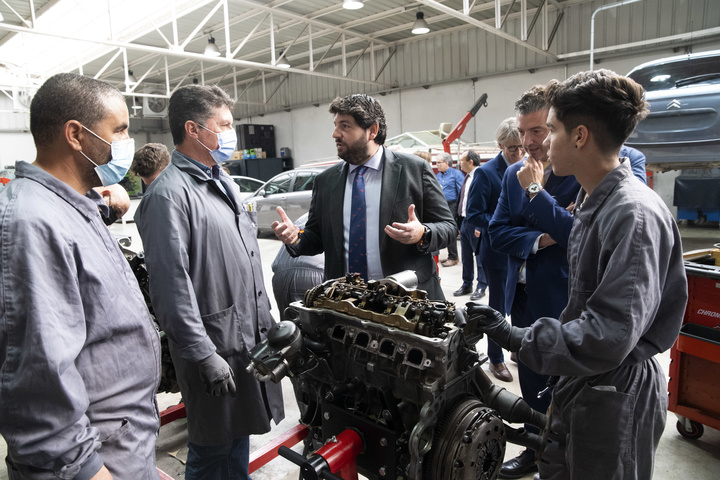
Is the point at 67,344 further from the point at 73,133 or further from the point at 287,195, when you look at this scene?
the point at 287,195

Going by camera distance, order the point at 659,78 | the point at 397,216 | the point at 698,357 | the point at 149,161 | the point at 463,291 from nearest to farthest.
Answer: the point at 397,216 < the point at 698,357 < the point at 149,161 < the point at 659,78 < the point at 463,291

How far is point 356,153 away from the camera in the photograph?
7.24ft

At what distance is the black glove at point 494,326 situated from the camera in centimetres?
132

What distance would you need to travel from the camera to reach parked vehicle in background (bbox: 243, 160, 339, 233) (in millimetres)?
9195

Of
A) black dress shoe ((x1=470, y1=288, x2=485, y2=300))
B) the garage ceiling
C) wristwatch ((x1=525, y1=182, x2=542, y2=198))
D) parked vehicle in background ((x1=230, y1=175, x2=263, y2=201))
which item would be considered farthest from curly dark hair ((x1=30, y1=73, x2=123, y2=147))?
parked vehicle in background ((x1=230, y1=175, x2=263, y2=201))

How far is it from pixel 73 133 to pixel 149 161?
5.20 ft

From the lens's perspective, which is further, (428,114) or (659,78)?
(428,114)

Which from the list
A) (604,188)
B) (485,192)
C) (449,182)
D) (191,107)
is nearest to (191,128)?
(191,107)

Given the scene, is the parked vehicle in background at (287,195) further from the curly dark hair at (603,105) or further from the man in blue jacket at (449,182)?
the curly dark hair at (603,105)

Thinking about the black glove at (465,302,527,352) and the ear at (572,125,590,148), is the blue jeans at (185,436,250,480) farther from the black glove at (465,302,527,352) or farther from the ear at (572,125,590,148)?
the ear at (572,125,590,148)

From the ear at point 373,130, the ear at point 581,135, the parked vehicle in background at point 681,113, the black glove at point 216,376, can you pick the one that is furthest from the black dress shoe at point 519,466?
the parked vehicle in background at point 681,113

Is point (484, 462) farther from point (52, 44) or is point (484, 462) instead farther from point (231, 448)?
point (52, 44)

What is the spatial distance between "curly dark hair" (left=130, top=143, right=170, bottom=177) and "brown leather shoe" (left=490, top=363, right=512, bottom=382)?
103 inches

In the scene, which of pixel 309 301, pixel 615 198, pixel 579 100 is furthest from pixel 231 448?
pixel 579 100
